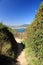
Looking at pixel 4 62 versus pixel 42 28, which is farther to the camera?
pixel 4 62

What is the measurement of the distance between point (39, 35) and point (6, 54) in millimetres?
4919

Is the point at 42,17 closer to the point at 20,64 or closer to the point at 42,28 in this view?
the point at 42,28

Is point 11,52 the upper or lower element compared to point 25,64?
upper

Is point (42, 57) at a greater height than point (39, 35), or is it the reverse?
point (39, 35)

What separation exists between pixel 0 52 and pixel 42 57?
5659 mm

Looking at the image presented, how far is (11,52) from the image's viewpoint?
16609 millimetres

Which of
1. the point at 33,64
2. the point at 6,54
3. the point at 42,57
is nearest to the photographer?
the point at 42,57

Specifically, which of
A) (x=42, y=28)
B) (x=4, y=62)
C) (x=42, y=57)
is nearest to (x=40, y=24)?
(x=42, y=28)

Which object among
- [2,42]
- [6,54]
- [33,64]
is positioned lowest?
[33,64]

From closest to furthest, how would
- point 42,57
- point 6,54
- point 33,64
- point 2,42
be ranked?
point 42,57 < point 33,64 < point 6,54 < point 2,42

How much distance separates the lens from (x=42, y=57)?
11.8m

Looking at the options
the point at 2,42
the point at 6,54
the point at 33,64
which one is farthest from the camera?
the point at 2,42

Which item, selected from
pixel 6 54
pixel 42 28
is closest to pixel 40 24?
pixel 42 28

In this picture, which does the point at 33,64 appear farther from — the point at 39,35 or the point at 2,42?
the point at 2,42
